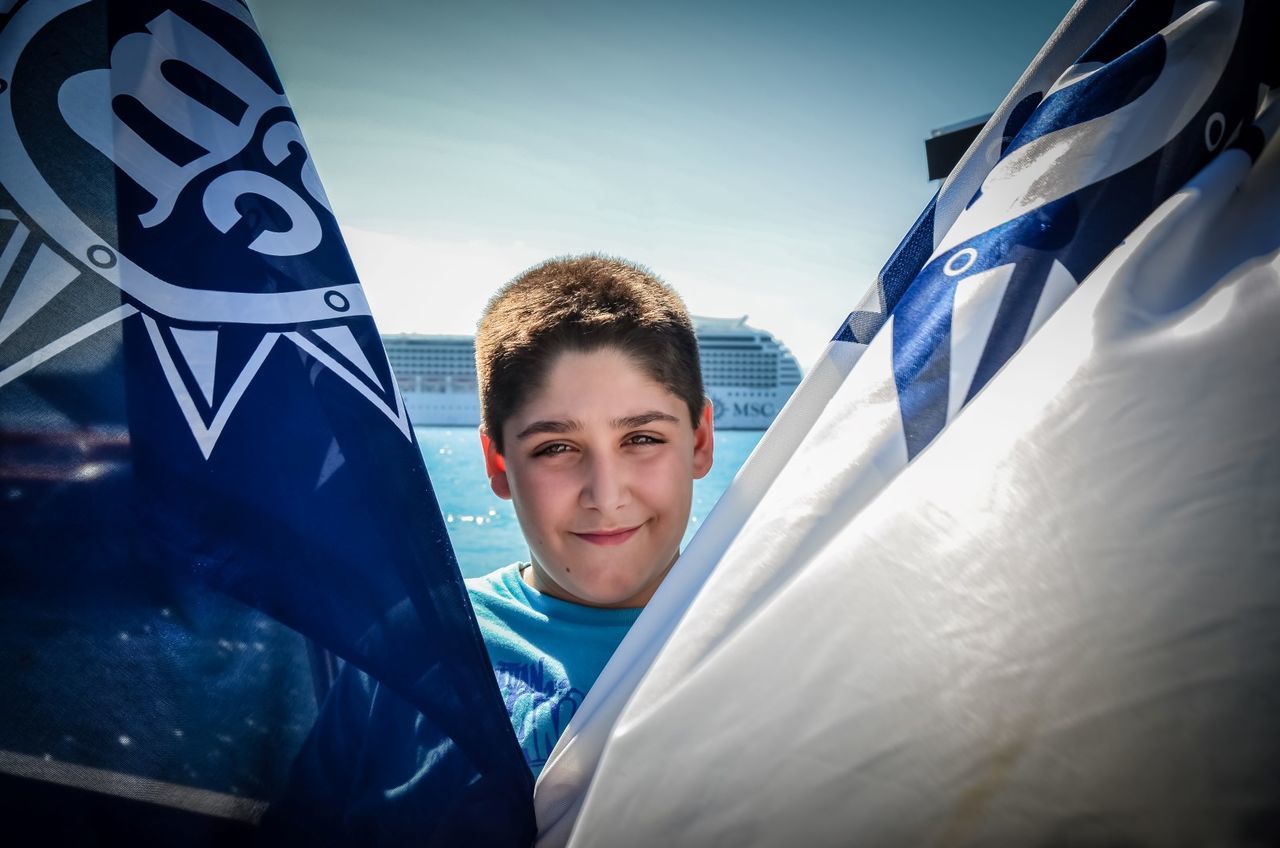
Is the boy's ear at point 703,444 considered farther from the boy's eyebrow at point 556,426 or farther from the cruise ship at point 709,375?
the cruise ship at point 709,375

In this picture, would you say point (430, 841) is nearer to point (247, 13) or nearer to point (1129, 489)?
point (1129, 489)

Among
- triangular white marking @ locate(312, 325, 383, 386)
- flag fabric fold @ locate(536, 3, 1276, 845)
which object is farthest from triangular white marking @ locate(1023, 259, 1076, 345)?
triangular white marking @ locate(312, 325, 383, 386)

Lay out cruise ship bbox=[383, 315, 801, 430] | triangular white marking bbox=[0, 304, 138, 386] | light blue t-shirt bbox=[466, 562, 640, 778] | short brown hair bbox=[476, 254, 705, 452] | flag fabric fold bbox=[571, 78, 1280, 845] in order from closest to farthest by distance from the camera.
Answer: flag fabric fold bbox=[571, 78, 1280, 845], triangular white marking bbox=[0, 304, 138, 386], light blue t-shirt bbox=[466, 562, 640, 778], short brown hair bbox=[476, 254, 705, 452], cruise ship bbox=[383, 315, 801, 430]

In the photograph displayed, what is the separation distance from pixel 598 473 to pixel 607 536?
0.10m

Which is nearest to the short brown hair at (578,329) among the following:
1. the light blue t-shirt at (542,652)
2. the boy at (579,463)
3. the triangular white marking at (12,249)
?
the boy at (579,463)

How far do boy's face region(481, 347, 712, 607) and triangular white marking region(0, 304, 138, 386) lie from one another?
1.47ft

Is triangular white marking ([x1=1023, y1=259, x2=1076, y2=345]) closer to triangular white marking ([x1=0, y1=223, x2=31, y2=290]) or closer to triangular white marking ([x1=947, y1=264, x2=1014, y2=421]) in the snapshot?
triangular white marking ([x1=947, y1=264, x2=1014, y2=421])

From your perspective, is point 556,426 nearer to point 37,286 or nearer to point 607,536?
point 607,536

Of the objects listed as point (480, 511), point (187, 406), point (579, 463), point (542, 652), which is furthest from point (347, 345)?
point (480, 511)

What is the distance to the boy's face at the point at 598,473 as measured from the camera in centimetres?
80

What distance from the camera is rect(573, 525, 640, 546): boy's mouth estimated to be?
820 millimetres

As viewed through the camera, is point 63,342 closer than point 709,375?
Yes

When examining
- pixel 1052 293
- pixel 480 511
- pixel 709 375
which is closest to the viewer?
pixel 1052 293

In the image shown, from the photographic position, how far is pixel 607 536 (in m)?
0.82
